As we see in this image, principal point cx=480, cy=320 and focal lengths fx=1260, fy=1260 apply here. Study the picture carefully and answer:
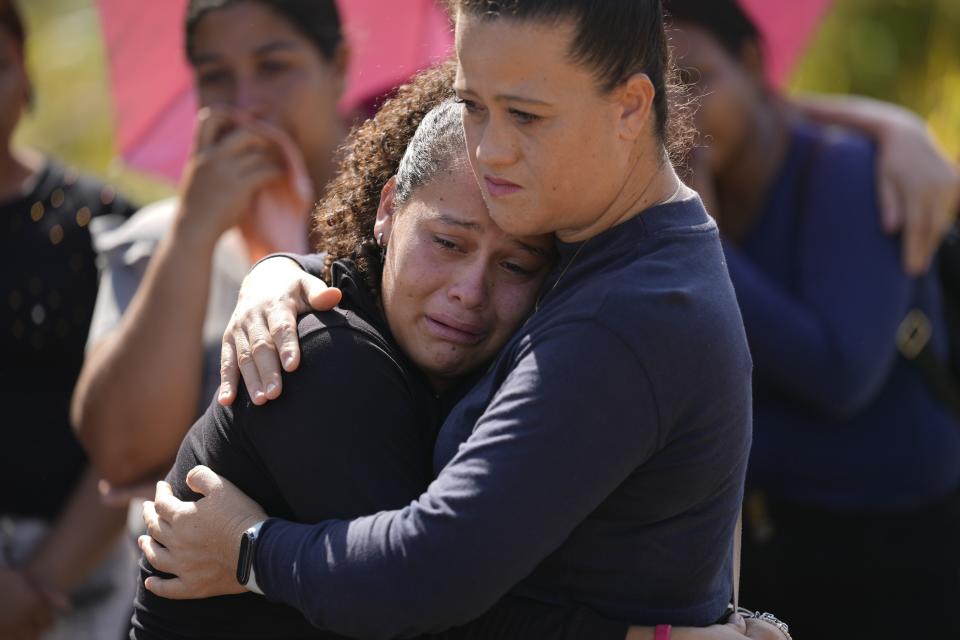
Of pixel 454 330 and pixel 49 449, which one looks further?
pixel 49 449

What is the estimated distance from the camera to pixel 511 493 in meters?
1.64

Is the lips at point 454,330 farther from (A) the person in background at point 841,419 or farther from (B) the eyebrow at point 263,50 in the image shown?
(B) the eyebrow at point 263,50

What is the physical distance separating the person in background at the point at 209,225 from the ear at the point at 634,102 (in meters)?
1.43

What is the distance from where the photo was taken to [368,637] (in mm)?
1706

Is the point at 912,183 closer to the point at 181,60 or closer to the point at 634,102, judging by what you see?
the point at 634,102

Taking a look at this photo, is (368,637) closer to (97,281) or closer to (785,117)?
(97,281)

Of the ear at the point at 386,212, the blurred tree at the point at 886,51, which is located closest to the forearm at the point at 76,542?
the ear at the point at 386,212

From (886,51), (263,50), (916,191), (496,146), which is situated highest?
(496,146)

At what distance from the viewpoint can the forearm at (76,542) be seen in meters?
3.23

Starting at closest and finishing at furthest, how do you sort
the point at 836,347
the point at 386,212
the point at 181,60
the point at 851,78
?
the point at 386,212
the point at 836,347
the point at 181,60
the point at 851,78

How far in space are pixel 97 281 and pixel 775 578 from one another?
200 centimetres

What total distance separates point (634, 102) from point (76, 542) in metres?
2.11

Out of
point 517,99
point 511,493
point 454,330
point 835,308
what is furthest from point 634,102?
point 835,308

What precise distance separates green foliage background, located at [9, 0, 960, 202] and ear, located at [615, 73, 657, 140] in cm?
386
